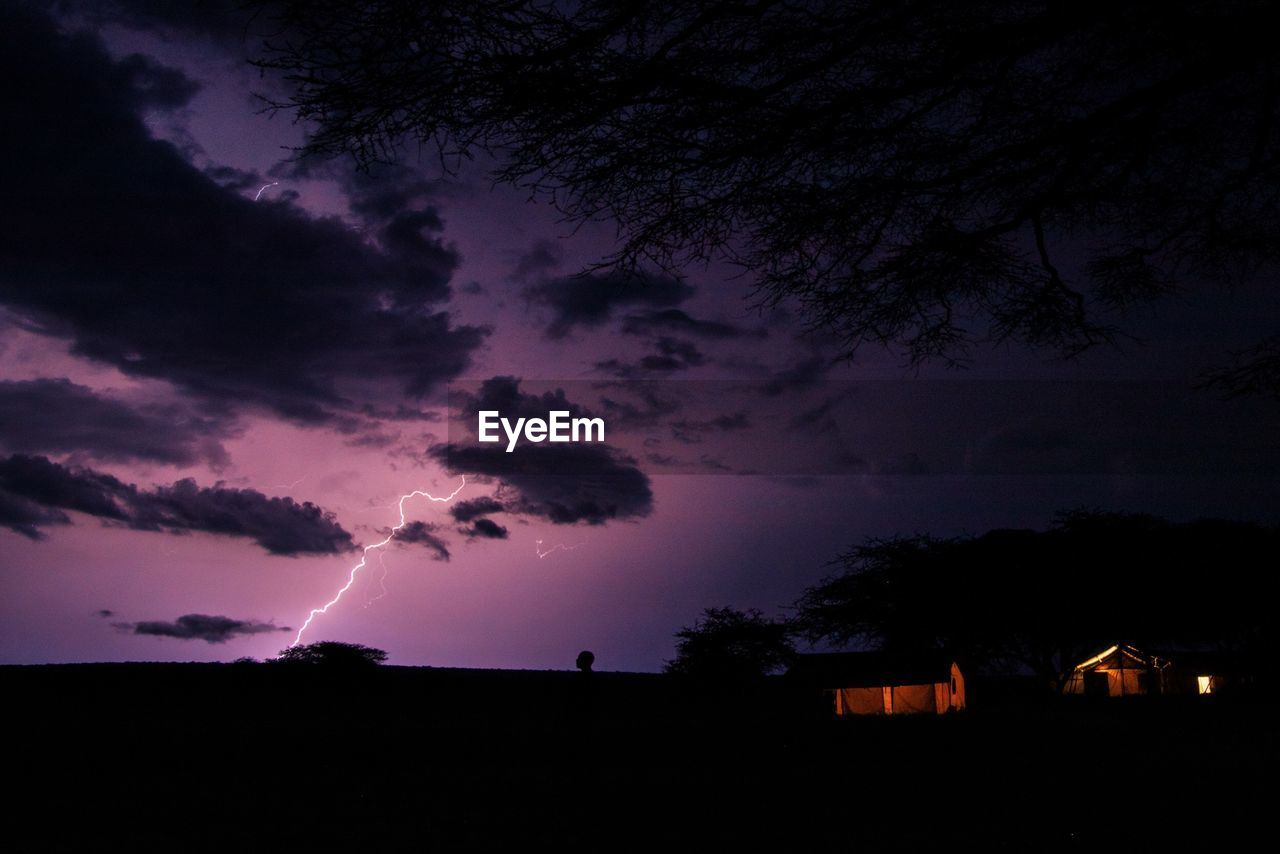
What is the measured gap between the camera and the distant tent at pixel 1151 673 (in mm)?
40875

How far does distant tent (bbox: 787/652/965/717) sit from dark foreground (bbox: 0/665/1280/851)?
2339cm

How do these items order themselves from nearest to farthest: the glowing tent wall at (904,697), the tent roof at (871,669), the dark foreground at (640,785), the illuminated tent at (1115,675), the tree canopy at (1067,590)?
the dark foreground at (640,785)
the tree canopy at (1067,590)
the glowing tent wall at (904,697)
the tent roof at (871,669)
the illuminated tent at (1115,675)

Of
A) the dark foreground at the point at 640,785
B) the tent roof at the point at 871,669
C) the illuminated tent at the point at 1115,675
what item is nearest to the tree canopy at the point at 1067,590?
the tent roof at the point at 871,669

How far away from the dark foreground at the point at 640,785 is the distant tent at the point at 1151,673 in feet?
88.9

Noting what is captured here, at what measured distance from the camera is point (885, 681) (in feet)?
132

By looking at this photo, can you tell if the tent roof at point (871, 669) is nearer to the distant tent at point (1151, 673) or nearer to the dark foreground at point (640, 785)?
the distant tent at point (1151, 673)

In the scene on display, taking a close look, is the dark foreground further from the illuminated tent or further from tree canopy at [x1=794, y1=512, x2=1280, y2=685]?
the illuminated tent

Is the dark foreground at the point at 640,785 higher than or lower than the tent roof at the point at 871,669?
lower

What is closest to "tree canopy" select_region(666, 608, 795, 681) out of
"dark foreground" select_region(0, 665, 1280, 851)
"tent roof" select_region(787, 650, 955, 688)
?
"tent roof" select_region(787, 650, 955, 688)

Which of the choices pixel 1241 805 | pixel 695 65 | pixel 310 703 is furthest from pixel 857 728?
pixel 310 703

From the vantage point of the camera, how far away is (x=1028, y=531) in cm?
3650

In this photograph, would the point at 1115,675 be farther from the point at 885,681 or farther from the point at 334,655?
the point at 334,655

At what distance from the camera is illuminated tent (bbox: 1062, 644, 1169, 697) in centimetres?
4366

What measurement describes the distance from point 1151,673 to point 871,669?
37.0ft
